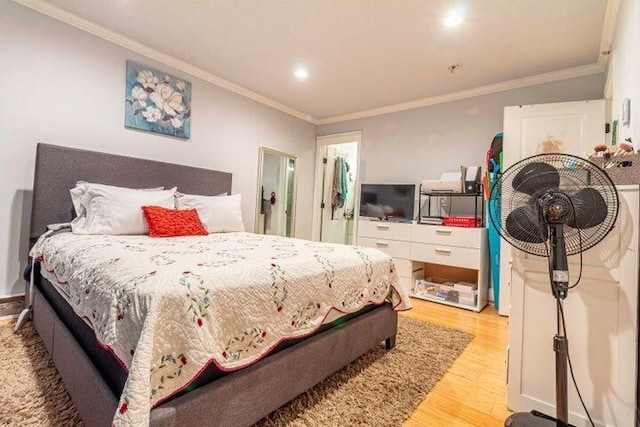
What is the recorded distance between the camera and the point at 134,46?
2.81 m

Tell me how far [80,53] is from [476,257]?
4011 mm

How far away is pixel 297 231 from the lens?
471 centimetres

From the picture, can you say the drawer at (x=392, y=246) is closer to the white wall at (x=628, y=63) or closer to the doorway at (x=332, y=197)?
the doorway at (x=332, y=197)

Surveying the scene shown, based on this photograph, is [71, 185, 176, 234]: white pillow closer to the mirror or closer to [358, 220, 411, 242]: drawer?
the mirror

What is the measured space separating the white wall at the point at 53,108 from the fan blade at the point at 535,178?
3088 mm

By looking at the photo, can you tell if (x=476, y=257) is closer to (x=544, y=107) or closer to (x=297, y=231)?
(x=544, y=107)

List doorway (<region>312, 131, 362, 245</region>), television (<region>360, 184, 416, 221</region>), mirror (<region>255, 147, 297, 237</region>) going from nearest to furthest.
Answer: television (<region>360, 184, 416, 221</region>)
mirror (<region>255, 147, 297, 237</region>)
doorway (<region>312, 131, 362, 245</region>)

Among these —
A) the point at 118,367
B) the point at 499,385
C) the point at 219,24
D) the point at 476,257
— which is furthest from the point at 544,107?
the point at 118,367

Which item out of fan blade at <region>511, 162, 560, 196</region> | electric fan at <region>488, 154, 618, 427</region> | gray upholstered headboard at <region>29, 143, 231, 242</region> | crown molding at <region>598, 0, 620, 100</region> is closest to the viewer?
electric fan at <region>488, 154, 618, 427</region>

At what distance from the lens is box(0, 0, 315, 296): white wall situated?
2.27 metres

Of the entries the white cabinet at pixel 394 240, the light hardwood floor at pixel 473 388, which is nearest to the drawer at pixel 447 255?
the white cabinet at pixel 394 240

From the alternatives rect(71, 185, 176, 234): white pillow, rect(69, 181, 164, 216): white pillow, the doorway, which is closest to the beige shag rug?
rect(71, 185, 176, 234): white pillow

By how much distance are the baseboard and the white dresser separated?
10.5 ft

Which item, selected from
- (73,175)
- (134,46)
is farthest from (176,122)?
(73,175)
